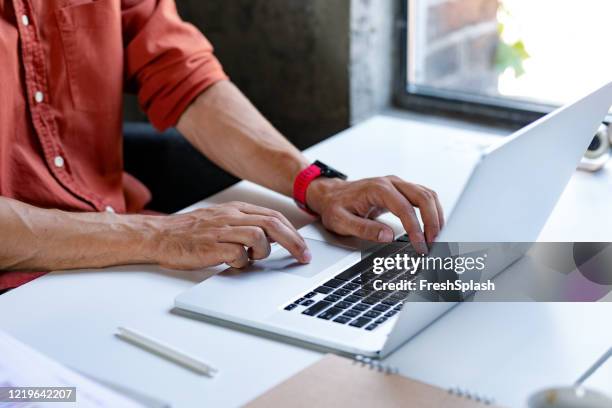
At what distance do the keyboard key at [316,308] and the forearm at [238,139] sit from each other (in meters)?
0.42

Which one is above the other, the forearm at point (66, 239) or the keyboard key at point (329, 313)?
the forearm at point (66, 239)

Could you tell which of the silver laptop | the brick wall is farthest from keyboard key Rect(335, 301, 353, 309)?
the brick wall

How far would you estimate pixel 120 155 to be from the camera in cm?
172

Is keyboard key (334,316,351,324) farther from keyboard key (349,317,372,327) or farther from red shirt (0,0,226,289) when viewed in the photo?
red shirt (0,0,226,289)

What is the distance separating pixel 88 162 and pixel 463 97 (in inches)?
34.8

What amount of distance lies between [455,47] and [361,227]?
0.95m

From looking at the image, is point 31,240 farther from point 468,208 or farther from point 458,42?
point 458,42

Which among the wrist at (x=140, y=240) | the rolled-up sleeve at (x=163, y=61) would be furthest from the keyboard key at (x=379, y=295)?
the rolled-up sleeve at (x=163, y=61)

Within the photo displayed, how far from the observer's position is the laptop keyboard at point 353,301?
1107mm

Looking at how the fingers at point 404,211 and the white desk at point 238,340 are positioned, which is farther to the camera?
the fingers at point 404,211

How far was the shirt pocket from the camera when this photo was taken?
158 cm

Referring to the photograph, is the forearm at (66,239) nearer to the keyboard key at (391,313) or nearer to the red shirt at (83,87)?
the red shirt at (83,87)

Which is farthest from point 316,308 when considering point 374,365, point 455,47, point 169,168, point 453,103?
point 455,47

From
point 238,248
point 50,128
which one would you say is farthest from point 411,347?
point 50,128
